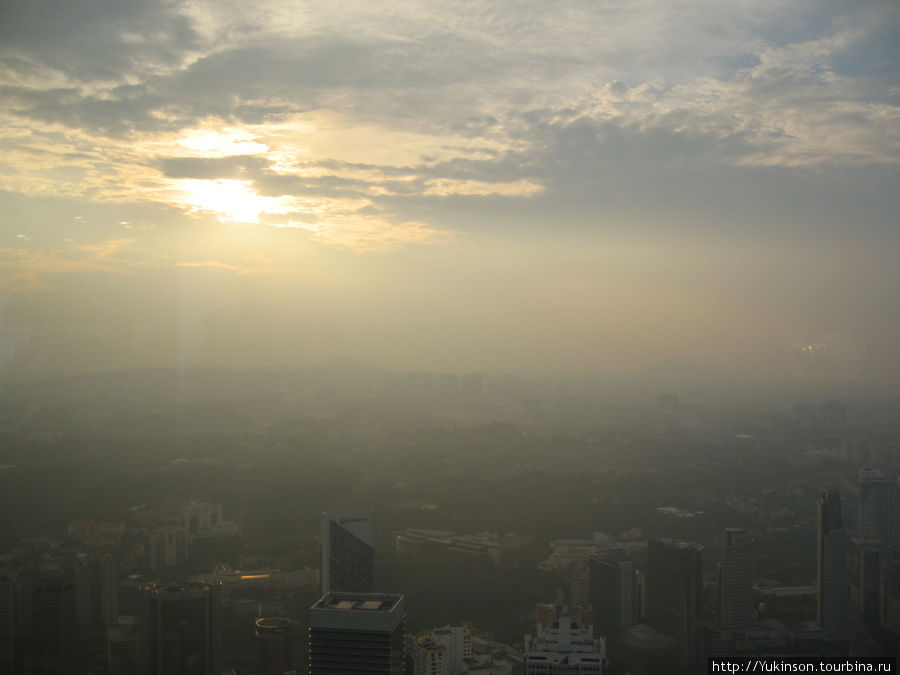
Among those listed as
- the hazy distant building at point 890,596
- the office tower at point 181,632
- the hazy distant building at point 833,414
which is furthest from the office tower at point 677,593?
the office tower at point 181,632

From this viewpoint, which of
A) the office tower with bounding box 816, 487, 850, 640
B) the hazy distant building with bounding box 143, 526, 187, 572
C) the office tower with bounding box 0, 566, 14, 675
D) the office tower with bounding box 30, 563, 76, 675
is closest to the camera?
the office tower with bounding box 0, 566, 14, 675

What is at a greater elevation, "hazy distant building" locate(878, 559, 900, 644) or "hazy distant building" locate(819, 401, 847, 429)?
"hazy distant building" locate(819, 401, 847, 429)

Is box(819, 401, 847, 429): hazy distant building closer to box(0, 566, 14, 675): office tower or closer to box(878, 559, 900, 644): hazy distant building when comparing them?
box(878, 559, 900, 644): hazy distant building

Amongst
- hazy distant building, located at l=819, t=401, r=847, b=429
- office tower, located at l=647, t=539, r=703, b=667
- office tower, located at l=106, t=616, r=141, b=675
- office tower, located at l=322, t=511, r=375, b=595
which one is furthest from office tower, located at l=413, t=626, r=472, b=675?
hazy distant building, located at l=819, t=401, r=847, b=429

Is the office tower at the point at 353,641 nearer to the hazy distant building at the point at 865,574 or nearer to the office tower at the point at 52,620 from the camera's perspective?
the office tower at the point at 52,620

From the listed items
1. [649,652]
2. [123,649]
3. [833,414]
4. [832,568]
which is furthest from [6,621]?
[833,414]

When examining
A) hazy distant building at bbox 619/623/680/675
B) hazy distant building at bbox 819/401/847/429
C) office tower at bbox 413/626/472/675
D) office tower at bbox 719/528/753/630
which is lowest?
hazy distant building at bbox 619/623/680/675

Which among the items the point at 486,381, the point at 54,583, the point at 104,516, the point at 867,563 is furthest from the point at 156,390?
the point at 867,563
